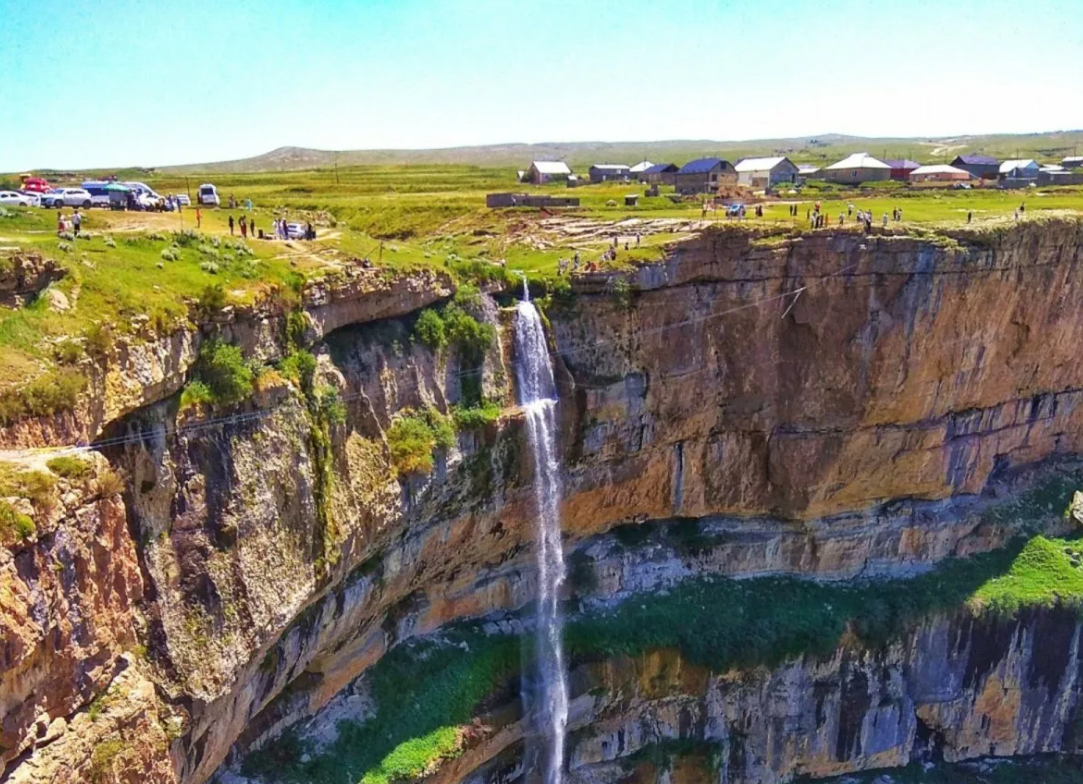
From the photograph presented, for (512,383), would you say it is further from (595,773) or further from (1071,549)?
(1071,549)

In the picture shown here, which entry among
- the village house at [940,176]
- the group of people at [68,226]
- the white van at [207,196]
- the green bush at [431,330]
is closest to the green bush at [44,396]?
the group of people at [68,226]

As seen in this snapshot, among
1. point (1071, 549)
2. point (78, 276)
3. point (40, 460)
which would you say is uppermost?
point (78, 276)

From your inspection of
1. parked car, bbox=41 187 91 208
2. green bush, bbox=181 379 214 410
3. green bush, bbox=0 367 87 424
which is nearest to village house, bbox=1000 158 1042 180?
parked car, bbox=41 187 91 208

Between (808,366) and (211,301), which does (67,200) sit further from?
(808,366)

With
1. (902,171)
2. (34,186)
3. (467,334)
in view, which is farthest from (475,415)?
(902,171)

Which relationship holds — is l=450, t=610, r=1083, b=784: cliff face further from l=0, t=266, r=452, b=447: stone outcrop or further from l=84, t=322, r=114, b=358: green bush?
l=84, t=322, r=114, b=358: green bush

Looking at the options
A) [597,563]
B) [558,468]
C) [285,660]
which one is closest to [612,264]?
[558,468]
